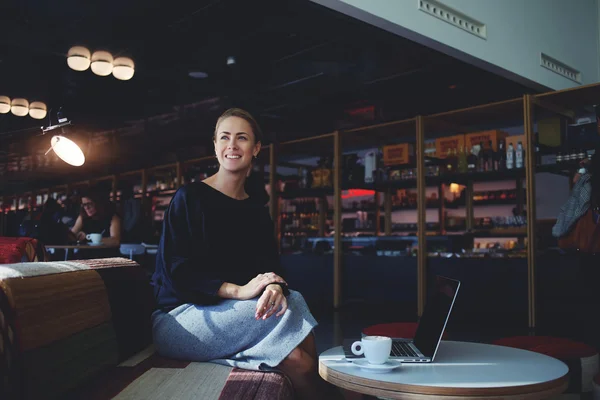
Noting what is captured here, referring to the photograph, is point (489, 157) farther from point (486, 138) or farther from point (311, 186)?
point (311, 186)

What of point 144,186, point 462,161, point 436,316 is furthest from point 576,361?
point 144,186

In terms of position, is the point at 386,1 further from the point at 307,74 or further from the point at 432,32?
the point at 307,74

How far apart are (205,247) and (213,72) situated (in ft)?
15.7

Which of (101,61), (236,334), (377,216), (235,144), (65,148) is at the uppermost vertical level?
(101,61)

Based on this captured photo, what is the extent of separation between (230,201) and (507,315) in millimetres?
4484

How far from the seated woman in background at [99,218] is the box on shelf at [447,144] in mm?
4128

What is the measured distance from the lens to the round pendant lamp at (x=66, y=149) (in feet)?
14.9

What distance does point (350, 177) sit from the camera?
7.39m

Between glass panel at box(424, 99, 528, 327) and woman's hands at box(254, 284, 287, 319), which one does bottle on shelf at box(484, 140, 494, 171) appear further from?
woman's hands at box(254, 284, 287, 319)

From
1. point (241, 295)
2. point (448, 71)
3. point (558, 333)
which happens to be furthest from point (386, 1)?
point (558, 333)

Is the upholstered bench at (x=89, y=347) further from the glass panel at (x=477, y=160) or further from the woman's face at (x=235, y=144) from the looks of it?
the glass panel at (x=477, y=160)

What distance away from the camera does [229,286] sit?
6.31 ft

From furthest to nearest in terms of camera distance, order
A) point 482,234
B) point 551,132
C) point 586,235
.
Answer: point 482,234
point 551,132
point 586,235

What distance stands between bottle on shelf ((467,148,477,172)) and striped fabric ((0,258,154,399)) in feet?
16.2
